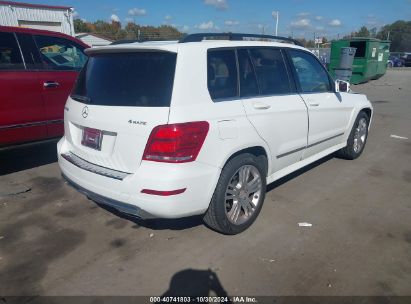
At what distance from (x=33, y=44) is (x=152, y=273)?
12.3 ft

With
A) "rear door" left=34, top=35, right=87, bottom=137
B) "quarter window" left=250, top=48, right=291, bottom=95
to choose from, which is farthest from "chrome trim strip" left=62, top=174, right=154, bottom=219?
"rear door" left=34, top=35, right=87, bottom=137

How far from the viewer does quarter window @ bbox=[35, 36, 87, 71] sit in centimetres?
505

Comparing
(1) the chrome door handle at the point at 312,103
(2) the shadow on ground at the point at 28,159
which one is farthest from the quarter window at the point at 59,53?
(1) the chrome door handle at the point at 312,103

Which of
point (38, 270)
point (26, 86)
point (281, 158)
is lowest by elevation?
point (38, 270)

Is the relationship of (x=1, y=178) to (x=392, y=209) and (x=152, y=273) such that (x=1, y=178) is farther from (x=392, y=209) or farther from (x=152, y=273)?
(x=392, y=209)

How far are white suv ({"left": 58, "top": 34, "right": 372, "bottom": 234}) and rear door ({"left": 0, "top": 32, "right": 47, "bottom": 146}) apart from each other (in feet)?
4.46

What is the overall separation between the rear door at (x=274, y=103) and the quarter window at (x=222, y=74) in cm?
11

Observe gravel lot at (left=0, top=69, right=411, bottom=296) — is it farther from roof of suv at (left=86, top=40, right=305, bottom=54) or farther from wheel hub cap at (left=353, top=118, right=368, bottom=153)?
roof of suv at (left=86, top=40, right=305, bottom=54)

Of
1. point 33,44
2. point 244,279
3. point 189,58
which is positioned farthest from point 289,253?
point 33,44

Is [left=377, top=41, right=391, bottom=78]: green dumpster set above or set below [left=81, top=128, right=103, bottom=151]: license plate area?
above

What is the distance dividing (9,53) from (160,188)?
3302 millimetres

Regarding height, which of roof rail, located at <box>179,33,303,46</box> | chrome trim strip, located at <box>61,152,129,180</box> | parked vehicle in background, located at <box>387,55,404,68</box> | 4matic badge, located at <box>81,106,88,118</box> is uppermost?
parked vehicle in background, located at <box>387,55,404,68</box>

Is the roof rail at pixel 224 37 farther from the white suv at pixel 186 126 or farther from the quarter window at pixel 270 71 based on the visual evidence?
the quarter window at pixel 270 71

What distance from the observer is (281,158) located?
393cm
